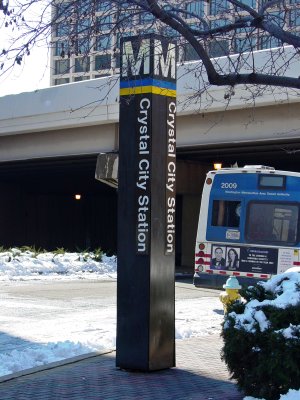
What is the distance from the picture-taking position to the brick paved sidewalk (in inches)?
289

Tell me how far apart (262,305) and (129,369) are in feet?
7.95

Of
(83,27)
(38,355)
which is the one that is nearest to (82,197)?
(38,355)

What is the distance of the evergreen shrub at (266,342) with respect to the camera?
6156 mm

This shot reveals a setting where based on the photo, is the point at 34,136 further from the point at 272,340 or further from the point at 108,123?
the point at 272,340

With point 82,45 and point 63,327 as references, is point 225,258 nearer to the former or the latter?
point 63,327

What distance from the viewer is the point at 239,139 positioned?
25703mm

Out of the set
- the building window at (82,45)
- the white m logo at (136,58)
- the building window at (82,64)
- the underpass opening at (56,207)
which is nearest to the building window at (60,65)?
the building window at (82,64)

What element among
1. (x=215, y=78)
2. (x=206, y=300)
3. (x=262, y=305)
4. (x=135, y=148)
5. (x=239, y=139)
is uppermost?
(x=239, y=139)

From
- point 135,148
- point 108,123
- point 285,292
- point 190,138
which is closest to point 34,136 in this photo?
point 108,123

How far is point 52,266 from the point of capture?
2552 cm

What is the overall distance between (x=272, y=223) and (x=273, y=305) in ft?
34.6

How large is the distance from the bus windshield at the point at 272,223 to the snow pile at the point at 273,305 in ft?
31.8

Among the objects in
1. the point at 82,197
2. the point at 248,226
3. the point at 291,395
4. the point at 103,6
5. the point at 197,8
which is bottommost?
the point at 291,395

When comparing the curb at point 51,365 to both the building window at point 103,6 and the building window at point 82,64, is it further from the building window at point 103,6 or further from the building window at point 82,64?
the building window at point 103,6
